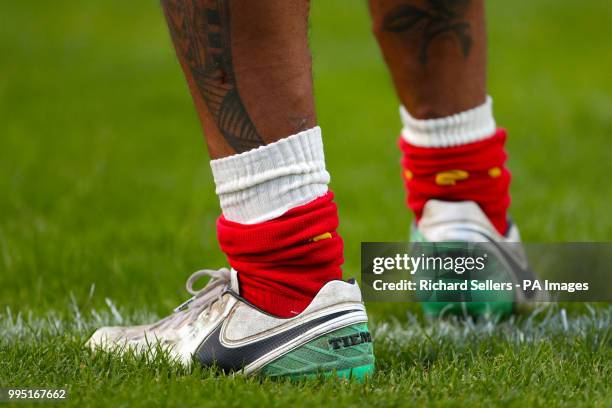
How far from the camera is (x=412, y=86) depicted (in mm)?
2299

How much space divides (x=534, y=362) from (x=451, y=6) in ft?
3.26

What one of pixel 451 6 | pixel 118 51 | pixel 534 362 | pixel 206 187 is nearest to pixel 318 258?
pixel 534 362

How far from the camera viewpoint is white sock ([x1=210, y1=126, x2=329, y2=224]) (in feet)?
5.48

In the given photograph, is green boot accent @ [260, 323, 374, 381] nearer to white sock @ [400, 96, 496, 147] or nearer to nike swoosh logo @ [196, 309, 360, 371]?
nike swoosh logo @ [196, 309, 360, 371]

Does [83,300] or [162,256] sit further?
[162,256]

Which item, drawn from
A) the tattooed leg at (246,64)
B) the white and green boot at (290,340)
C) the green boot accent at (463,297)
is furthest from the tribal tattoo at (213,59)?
the green boot accent at (463,297)

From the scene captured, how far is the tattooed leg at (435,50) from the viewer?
2271 millimetres

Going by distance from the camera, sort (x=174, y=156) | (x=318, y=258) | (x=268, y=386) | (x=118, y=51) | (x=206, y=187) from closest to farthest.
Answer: (x=268, y=386) → (x=318, y=258) → (x=206, y=187) → (x=174, y=156) → (x=118, y=51)

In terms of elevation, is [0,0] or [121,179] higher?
[0,0]

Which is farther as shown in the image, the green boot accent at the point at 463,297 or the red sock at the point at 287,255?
the green boot accent at the point at 463,297

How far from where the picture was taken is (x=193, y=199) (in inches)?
159

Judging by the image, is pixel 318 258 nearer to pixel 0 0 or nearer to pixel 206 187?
pixel 206 187

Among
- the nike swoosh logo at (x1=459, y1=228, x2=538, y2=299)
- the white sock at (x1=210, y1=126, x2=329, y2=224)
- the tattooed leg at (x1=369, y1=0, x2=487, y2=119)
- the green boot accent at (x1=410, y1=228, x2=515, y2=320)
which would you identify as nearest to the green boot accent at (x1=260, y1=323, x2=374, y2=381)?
the white sock at (x1=210, y1=126, x2=329, y2=224)

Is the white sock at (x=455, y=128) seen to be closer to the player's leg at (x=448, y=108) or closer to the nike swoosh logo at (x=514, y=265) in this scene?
the player's leg at (x=448, y=108)
